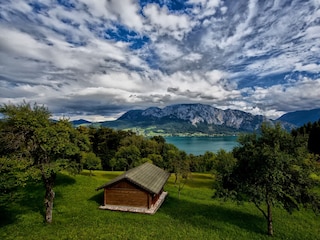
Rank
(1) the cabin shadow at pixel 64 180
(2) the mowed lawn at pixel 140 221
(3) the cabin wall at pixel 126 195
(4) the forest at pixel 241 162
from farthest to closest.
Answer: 1. (1) the cabin shadow at pixel 64 180
2. (3) the cabin wall at pixel 126 195
3. (2) the mowed lawn at pixel 140 221
4. (4) the forest at pixel 241 162

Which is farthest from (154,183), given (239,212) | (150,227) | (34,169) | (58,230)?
(34,169)

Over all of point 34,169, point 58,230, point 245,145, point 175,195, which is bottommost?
point 175,195

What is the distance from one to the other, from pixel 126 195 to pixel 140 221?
6316 millimetres

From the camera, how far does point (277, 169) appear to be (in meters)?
17.7

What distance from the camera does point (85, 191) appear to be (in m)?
33.0

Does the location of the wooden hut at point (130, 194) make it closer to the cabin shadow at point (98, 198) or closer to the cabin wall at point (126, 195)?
the cabin wall at point (126, 195)

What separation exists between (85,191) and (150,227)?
16.8 m

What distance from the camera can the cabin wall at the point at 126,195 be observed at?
27.2m

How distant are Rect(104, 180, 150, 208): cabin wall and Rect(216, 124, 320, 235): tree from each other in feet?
39.6

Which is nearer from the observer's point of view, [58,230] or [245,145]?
[58,230]

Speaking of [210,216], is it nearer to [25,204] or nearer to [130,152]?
[25,204]

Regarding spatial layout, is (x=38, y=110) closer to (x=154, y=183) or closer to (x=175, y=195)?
(x=154, y=183)

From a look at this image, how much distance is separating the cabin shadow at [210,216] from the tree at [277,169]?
313 centimetres

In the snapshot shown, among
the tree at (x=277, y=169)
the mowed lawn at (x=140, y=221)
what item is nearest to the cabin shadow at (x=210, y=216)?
the mowed lawn at (x=140, y=221)
